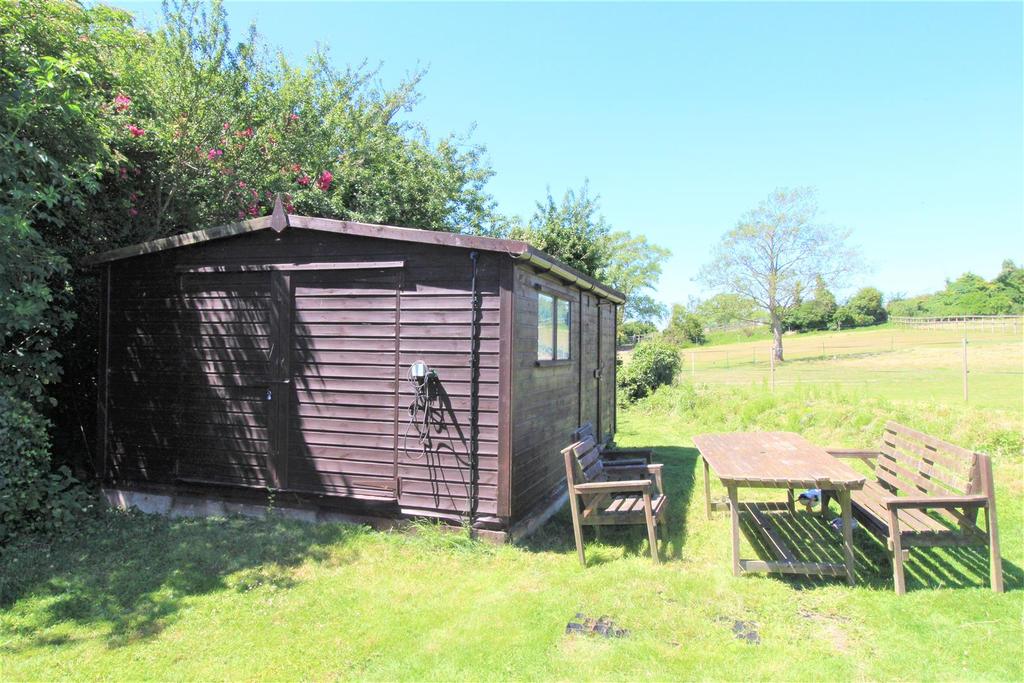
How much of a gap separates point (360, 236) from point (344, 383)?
1421 mm

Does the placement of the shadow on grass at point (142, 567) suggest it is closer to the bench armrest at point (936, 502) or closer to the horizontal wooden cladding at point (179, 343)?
the horizontal wooden cladding at point (179, 343)

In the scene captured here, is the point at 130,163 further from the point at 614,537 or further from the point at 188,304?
the point at 614,537

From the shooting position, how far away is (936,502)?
4.04m

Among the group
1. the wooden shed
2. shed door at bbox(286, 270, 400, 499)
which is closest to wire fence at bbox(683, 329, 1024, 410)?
the wooden shed

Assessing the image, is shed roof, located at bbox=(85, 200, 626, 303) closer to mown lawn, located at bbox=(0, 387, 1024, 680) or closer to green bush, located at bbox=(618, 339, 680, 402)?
mown lawn, located at bbox=(0, 387, 1024, 680)

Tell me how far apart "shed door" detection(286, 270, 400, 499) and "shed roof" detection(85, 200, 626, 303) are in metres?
0.40

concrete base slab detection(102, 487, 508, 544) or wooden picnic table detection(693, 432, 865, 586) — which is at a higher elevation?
wooden picnic table detection(693, 432, 865, 586)

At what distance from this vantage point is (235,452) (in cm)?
599

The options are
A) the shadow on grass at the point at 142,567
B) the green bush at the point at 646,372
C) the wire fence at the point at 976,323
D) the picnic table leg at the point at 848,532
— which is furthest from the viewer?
the wire fence at the point at 976,323

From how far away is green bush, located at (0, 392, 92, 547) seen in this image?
502 centimetres

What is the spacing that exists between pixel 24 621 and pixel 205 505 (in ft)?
7.21

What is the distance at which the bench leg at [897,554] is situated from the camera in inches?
158

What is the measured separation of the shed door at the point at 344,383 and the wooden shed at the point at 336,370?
0.05 feet

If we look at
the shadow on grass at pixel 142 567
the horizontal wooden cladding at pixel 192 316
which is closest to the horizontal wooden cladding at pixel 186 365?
the horizontal wooden cladding at pixel 192 316
